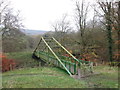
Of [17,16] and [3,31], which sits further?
[17,16]

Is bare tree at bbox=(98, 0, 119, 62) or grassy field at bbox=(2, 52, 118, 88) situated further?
bare tree at bbox=(98, 0, 119, 62)

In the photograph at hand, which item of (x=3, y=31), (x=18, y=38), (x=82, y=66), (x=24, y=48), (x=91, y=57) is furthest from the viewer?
(x=24, y=48)

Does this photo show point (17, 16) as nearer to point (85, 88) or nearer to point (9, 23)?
point (9, 23)

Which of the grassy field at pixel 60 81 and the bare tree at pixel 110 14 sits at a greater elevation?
the bare tree at pixel 110 14

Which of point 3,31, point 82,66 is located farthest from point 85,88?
point 3,31

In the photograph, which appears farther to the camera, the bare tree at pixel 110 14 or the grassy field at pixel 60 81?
the bare tree at pixel 110 14

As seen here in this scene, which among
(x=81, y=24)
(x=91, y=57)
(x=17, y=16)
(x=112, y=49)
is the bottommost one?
(x=91, y=57)

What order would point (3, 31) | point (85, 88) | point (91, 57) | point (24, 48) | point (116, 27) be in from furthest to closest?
point (24, 48), point (3, 31), point (91, 57), point (116, 27), point (85, 88)

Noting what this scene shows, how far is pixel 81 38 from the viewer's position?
18.9 meters

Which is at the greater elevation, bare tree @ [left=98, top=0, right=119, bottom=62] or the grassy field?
bare tree @ [left=98, top=0, right=119, bottom=62]

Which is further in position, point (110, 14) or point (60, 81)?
point (110, 14)

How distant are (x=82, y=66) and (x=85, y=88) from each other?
334 centimetres

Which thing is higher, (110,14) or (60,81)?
(110,14)

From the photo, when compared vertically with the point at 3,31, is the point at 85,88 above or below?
below
